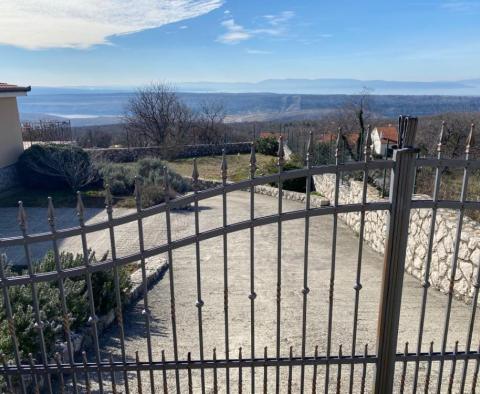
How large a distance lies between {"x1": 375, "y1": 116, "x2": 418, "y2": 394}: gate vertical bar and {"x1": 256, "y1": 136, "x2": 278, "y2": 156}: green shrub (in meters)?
17.5

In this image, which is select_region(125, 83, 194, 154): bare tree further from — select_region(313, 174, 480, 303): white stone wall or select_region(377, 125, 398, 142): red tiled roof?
select_region(313, 174, 480, 303): white stone wall

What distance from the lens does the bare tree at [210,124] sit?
23656mm

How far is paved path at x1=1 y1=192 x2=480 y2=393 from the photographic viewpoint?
429cm

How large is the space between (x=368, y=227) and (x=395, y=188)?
20.6ft

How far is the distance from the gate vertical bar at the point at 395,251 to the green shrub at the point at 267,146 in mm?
17516

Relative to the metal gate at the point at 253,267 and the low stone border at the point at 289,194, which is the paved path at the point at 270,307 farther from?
the low stone border at the point at 289,194

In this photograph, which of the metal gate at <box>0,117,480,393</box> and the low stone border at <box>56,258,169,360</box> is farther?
the low stone border at <box>56,258,169,360</box>

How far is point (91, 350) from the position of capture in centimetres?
425

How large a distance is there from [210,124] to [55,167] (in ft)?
40.5

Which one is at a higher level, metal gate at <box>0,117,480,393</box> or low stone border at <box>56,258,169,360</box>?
metal gate at <box>0,117,480,393</box>

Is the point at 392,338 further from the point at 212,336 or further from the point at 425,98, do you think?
the point at 425,98

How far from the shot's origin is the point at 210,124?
24.4m

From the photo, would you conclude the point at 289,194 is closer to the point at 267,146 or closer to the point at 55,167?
the point at 267,146

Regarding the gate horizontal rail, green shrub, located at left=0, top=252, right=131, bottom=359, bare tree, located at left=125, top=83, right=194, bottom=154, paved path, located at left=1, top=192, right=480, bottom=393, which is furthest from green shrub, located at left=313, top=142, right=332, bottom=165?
bare tree, located at left=125, top=83, right=194, bottom=154
